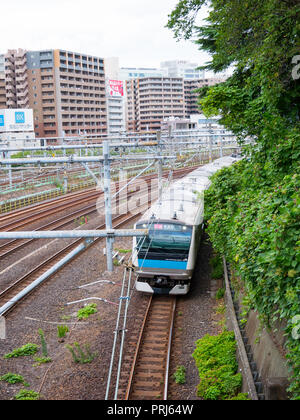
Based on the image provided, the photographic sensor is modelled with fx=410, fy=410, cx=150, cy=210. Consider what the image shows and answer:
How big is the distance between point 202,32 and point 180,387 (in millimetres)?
11511

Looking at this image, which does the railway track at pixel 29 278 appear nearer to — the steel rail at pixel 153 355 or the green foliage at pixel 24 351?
the green foliage at pixel 24 351

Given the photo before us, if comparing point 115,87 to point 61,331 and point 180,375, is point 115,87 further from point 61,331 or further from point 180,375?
point 180,375

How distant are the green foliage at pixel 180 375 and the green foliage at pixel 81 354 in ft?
6.36

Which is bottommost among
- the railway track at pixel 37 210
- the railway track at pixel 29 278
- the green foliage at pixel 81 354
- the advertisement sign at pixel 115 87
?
the green foliage at pixel 81 354

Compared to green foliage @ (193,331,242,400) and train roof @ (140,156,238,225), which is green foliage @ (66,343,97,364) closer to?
green foliage @ (193,331,242,400)

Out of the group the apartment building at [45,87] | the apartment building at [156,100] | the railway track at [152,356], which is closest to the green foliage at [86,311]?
the railway track at [152,356]

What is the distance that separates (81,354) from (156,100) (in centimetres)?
9537

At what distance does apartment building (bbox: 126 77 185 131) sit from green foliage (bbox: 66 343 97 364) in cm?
9018

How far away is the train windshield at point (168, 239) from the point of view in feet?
38.8

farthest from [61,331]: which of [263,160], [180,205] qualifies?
[263,160]

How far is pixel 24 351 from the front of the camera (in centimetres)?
957

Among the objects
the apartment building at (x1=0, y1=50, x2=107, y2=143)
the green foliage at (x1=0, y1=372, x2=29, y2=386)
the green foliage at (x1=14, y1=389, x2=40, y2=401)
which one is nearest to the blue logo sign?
the apartment building at (x1=0, y1=50, x2=107, y2=143)

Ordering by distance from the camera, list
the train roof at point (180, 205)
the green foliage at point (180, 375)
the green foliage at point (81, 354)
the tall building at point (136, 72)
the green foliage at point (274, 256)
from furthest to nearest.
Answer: the tall building at point (136, 72) < the train roof at point (180, 205) < the green foliage at point (81, 354) < the green foliage at point (180, 375) < the green foliage at point (274, 256)
